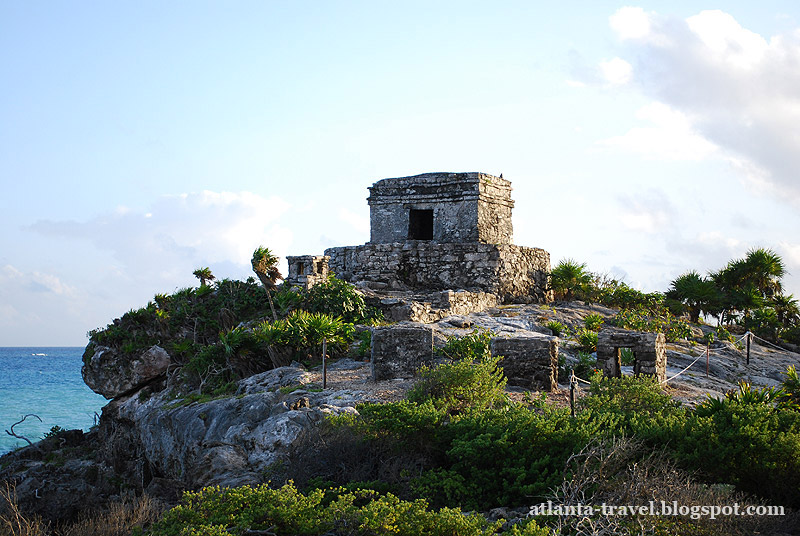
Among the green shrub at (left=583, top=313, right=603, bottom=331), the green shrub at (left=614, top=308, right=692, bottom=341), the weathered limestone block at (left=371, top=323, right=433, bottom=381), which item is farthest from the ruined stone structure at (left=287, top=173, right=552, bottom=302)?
the weathered limestone block at (left=371, top=323, right=433, bottom=381)

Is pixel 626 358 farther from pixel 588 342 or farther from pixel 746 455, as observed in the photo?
pixel 746 455

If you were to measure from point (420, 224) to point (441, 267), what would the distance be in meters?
2.95

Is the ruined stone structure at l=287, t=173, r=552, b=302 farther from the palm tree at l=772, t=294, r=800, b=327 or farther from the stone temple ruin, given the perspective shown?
the palm tree at l=772, t=294, r=800, b=327

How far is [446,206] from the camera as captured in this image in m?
20.5

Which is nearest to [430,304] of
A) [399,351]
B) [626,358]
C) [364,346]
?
[364,346]

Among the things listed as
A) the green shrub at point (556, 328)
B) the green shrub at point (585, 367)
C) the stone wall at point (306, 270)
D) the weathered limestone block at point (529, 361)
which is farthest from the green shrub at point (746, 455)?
the stone wall at point (306, 270)

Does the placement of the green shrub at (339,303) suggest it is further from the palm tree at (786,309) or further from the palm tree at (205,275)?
the palm tree at (786,309)

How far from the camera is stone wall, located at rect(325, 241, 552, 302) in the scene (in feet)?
63.0

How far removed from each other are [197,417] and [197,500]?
5132mm

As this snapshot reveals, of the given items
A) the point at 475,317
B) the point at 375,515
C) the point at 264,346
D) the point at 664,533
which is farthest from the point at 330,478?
the point at 475,317

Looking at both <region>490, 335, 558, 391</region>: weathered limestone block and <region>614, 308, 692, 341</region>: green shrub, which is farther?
<region>614, 308, 692, 341</region>: green shrub

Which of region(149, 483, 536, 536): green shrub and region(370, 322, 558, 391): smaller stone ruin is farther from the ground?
region(370, 322, 558, 391): smaller stone ruin

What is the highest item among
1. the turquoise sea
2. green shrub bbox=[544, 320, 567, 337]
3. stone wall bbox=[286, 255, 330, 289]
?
stone wall bbox=[286, 255, 330, 289]

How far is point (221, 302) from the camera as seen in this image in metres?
17.6
